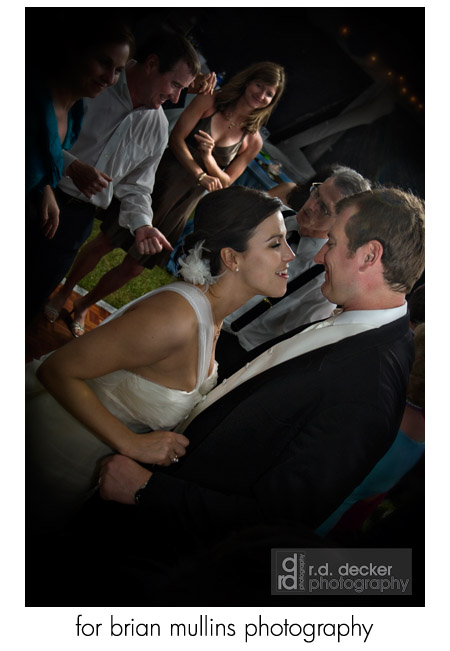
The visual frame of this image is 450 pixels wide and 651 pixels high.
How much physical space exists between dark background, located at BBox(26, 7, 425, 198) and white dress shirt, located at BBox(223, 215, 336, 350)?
33 cm

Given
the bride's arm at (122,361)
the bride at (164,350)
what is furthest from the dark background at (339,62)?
the bride's arm at (122,361)

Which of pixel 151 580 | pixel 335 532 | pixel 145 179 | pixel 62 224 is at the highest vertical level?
pixel 145 179

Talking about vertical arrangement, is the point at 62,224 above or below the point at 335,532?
above

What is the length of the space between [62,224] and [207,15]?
94 cm

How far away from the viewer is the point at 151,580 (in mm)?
2258

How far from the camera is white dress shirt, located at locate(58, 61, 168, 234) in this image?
7.11ft

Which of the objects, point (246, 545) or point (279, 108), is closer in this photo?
point (246, 545)

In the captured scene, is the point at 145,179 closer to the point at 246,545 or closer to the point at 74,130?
the point at 74,130

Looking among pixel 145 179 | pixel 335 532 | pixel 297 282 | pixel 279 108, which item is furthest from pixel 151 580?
pixel 279 108

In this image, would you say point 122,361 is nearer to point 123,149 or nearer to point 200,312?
point 200,312

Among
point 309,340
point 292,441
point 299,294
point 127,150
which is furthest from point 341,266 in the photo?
point 127,150

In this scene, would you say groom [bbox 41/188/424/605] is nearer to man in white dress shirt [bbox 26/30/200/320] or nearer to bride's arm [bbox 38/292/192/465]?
bride's arm [bbox 38/292/192/465]

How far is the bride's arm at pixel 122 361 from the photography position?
2.05m

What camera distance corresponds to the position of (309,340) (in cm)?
216
